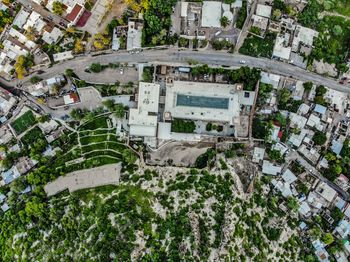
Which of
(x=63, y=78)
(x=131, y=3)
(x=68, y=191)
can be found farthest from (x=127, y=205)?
(x=131, y=3)

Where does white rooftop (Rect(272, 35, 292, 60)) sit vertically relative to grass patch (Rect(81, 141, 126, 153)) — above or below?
above

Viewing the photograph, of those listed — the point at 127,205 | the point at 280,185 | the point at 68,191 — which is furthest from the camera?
the point at 280,185

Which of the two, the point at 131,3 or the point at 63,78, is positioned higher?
the point at 131,3

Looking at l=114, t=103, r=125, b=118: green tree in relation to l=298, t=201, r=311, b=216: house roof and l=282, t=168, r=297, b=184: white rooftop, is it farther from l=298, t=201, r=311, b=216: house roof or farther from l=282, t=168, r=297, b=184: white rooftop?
l=298, t=201, r=311, b=216: house roof

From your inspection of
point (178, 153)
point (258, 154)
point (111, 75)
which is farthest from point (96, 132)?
point (258, 154)

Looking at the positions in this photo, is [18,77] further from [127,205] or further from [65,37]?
[127,205]

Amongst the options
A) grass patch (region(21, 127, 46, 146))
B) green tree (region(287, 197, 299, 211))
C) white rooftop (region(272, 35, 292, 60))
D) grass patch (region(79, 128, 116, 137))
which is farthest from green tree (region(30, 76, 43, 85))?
green tree (region(287, 197, 299, 211))

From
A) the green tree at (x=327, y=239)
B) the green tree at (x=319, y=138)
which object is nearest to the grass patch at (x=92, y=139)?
the green tree at (x=319, y=138)
